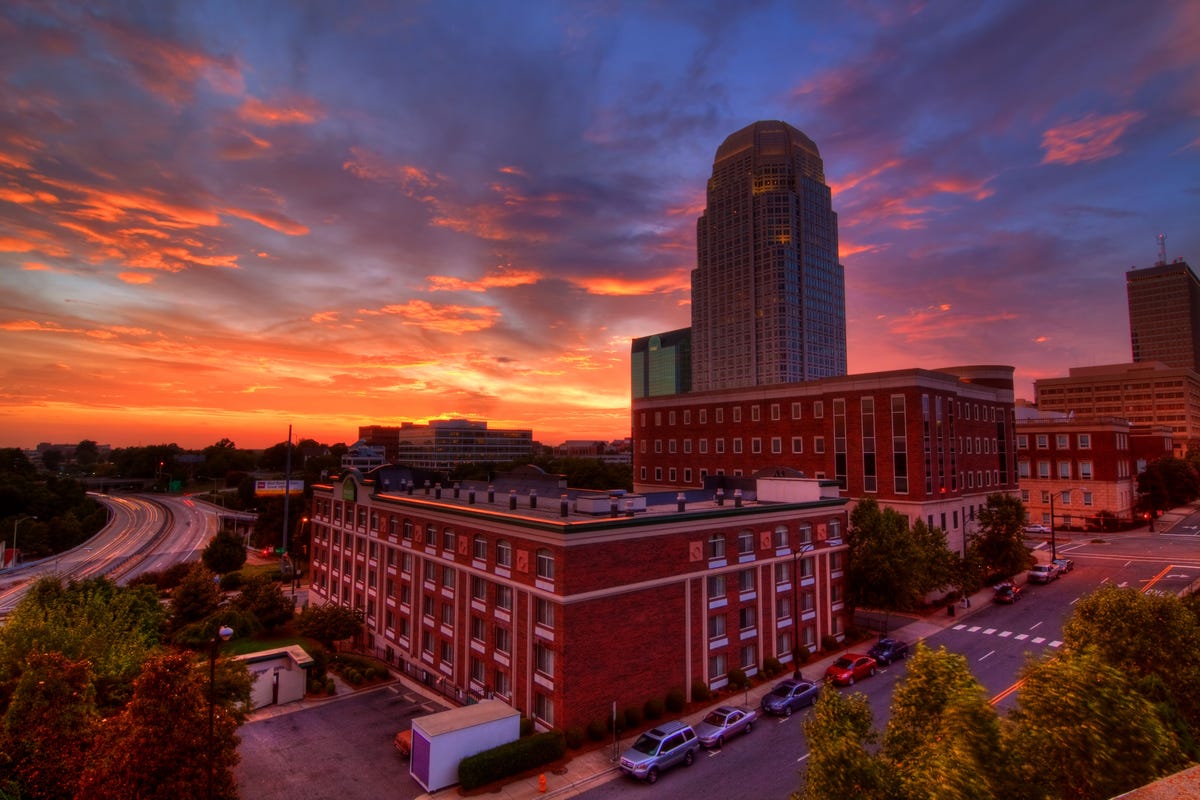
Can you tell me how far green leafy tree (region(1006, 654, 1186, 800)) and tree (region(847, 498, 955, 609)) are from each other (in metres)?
31.8

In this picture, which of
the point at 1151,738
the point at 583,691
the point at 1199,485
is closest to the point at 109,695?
the point at 583,691

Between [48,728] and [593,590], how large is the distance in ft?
76.5

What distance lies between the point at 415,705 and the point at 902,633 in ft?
125

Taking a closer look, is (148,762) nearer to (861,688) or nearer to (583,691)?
(583,691)

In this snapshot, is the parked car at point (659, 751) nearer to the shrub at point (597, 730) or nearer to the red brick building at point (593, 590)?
the shrub at point (597, 730)

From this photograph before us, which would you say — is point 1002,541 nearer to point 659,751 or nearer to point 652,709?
point 652,709

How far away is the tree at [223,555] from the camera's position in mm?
78625

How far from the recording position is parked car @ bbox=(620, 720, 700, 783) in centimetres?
2720

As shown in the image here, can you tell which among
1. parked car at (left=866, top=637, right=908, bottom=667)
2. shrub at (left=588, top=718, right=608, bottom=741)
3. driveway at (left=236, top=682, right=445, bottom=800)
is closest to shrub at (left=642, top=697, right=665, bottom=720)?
shrub at (left=588, top=718, right=608, bottom=741)

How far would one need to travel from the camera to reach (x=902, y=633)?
157ft

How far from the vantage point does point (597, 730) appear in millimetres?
30891

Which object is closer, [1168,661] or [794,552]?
[1168,661]

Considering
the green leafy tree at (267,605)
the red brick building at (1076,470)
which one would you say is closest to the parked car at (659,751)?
the green leafy tree at (267,605)

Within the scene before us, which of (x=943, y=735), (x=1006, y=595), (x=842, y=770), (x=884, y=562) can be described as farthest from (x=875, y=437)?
(x=842, y=770)
